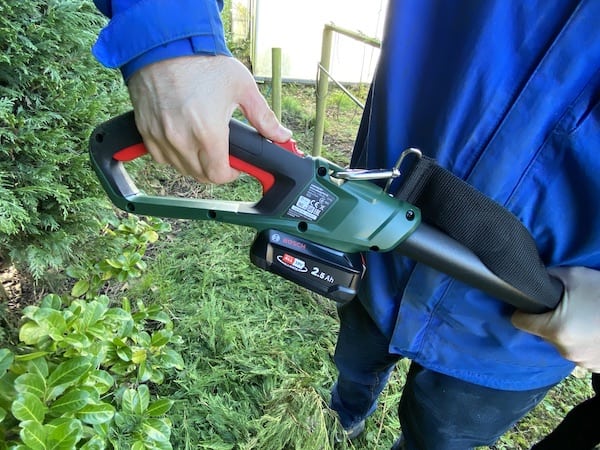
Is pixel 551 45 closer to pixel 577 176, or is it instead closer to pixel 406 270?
pixel 577 176

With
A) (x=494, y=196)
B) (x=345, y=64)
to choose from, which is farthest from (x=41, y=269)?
(x=345, y=64)

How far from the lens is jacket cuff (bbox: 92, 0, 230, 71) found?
24.1 inches

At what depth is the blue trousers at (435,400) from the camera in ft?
3.05

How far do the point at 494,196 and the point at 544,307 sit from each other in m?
0.24

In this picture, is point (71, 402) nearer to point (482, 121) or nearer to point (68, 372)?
point (68, 372)

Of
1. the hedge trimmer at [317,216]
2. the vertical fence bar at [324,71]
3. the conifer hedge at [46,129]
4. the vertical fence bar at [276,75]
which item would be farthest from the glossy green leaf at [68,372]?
the vertical fence bar at [276,75]

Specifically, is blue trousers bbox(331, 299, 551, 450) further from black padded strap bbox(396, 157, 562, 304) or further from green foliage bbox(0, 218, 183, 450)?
green foliage bbox(0, 218, 183, 450)

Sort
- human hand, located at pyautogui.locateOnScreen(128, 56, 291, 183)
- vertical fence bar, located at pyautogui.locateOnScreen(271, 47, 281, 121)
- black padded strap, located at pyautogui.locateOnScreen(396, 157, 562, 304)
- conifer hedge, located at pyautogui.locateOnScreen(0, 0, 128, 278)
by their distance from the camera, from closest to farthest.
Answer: human hand, located at pyautogui.locateOnScreen(128, 56, 291, 183)
black padded strap, located at pyautogui.locateOnScreen(396, 157, 562, 304)
conifer hedge, located at pyautogui.locateOnScreen(0, 0, 128, 278)
vertical fence bar, located at pyautogui.locateOnScreen(271, 47, 281, 121)

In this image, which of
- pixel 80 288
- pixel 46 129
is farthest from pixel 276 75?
pixel 80 288

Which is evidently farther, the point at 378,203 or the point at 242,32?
the point at 242,32

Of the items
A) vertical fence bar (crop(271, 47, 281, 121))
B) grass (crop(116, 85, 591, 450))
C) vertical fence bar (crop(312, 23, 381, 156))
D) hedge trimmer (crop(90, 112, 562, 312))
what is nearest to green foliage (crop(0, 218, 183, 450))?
grass (crop(116, 85, 591, 450))

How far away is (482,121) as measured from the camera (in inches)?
28.1

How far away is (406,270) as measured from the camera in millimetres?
918

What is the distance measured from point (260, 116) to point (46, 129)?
4.07ft
